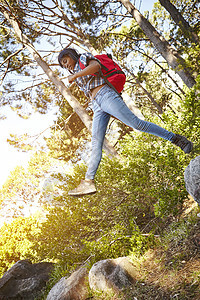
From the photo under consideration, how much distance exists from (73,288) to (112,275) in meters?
0.80

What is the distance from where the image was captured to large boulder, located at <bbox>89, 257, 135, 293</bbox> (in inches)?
108

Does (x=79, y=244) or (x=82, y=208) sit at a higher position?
(x=82, y=208)

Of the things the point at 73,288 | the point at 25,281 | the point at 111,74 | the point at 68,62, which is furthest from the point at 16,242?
the point at 111,74

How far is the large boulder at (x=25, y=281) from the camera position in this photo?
190 inches

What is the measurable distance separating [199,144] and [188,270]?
5.39 feet

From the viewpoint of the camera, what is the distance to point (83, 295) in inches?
123

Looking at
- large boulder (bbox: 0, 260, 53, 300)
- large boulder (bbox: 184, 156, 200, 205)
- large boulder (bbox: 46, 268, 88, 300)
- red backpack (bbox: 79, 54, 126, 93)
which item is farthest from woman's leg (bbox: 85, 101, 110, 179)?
large boulder (bbox: 0, 260, 53, 300)

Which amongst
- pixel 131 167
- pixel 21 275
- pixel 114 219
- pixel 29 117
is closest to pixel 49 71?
pixel 29 117

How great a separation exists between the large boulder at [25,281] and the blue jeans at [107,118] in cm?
402

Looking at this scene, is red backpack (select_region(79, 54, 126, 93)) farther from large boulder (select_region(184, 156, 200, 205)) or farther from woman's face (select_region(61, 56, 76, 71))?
large boulder (select_region(184, 156, 200, 205))

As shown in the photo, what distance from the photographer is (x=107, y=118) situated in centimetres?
242

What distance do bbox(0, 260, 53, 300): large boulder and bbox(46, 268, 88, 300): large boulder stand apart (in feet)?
5.02

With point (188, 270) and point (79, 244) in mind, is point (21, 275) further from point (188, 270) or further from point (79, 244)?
point (188, 270)

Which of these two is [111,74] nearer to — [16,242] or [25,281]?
[25,281]
